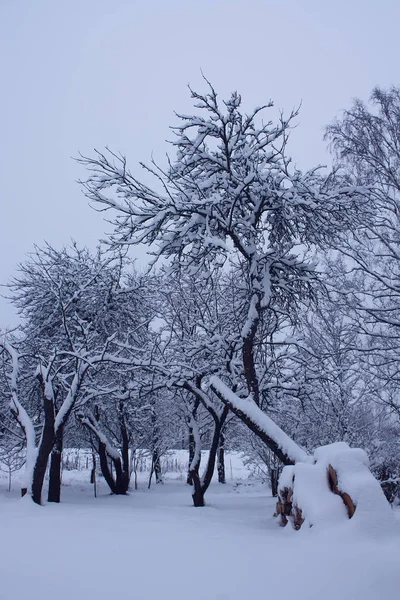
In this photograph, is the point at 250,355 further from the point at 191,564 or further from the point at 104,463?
the point at 104,463

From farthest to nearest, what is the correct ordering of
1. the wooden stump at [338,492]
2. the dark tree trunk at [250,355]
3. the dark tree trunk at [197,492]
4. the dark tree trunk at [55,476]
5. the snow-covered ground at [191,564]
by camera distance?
the dark tree trunk at [55,476] → the dark tree trunk at [197,492] → the dark tree trunk at [250,355] → the wooden stump at [338,492] → the snow-covered ground at [191,564]

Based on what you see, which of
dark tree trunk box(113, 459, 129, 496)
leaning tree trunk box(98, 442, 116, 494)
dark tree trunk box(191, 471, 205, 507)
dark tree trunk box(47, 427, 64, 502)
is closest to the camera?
dark tree trunk box(191, 471, 205, 507)

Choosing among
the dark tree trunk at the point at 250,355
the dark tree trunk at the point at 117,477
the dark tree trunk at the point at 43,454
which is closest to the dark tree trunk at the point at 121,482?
the dark tree trunk at the point at 117,477

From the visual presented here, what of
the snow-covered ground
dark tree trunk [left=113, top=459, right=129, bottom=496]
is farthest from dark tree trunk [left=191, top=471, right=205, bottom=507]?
the snow-covered ground

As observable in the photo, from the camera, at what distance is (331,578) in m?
3.09

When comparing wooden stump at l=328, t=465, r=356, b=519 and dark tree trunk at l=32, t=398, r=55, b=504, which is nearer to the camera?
wooden stump at l=328, t=465, r=356, b=519

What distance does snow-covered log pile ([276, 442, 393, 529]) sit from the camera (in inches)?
165

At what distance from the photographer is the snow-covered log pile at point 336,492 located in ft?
13.7

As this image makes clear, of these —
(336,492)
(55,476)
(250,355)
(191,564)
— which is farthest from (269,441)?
(55,476)

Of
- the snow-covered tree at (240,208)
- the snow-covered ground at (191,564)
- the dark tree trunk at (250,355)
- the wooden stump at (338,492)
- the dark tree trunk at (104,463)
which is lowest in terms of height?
the dark tree trunk at (104,463)

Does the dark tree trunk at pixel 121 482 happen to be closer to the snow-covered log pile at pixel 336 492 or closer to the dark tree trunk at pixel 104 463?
the dark tree trunk at pixel 104 463

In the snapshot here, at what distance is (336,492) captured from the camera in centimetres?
477

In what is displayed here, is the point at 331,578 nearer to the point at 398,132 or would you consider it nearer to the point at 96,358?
the point at 96,358

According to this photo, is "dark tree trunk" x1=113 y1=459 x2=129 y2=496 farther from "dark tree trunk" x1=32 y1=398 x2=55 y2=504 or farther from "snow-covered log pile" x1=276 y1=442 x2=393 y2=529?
"snow-covered log pile" x1=276 y1=442 x2=393 y2=529
